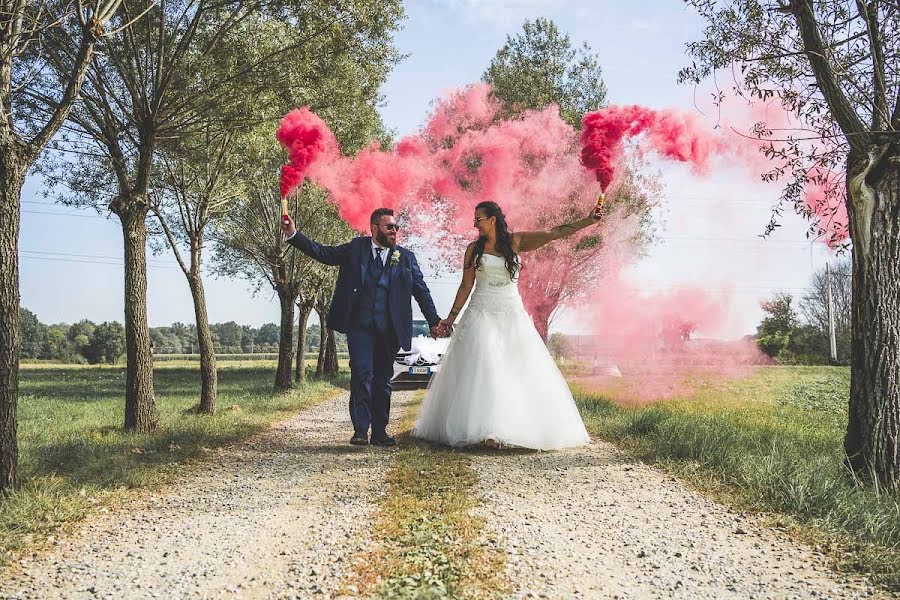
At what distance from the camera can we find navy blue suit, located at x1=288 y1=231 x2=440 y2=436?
7441 mm

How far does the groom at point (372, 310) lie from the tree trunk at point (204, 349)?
19.4 ft

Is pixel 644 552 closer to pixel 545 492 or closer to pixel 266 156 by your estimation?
pixel 545 492

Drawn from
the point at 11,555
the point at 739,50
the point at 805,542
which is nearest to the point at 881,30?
the point at 739,50

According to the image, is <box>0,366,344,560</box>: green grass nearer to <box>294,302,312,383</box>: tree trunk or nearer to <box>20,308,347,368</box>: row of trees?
<box>294,302,312,383</box>: tree trunk

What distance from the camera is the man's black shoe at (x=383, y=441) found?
24.6 ft

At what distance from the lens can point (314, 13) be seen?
9.52 m

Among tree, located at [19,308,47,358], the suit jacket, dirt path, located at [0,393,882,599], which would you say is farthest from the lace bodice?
tree, located at [19,308,47,358]

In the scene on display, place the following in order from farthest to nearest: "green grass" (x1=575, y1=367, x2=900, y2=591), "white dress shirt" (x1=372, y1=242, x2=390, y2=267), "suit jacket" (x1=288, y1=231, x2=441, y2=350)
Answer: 1. "white dress shirt" (x1=372, y1=242, x2=390, y2=267)
2. "suit jacket" (x1=288, y1=231, x2=441, y2=350)
3. "green grass" (x1=575, y1=367, x2=900, y2=591)

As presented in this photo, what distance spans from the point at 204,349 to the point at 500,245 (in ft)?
25.9

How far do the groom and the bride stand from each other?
584 millimetres

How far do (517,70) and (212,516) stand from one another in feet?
59.5

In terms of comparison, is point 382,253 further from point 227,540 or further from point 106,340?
point 106,340

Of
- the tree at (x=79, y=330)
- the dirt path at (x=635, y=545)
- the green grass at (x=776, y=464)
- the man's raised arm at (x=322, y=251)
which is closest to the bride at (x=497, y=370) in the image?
the green grass at (x=776, y=464)

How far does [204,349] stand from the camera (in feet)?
42.5
